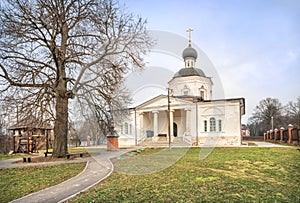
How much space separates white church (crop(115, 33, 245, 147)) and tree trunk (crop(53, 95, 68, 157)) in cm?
1060

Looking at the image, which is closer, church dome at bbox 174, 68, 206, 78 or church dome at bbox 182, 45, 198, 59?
church dome at bbox 174, 68, 206, 78

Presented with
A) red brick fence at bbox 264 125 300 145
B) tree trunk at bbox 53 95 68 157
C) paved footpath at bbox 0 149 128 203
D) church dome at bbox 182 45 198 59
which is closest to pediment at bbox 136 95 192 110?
church dome at bbox 182 45 198 59

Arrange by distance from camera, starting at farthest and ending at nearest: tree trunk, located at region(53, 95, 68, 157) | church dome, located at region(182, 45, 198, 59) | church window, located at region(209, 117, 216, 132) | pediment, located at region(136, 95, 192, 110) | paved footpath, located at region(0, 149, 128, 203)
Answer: church dome, located at region(182, 45, 198, 59)
pediment, located at region(136, 95, 192, 110)
church window, located at region(209, 117, 216, 132)
tree trunk, located at region(53, 95, 68, 157)
paved footpath, located at region(0, 149, 128, 203)

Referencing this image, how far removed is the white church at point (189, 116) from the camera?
93.8 ft

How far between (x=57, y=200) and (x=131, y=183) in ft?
7.85

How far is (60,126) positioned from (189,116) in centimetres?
1832

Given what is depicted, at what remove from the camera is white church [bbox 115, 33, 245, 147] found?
28.6 meters

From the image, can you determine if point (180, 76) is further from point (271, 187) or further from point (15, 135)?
point (271, 187)

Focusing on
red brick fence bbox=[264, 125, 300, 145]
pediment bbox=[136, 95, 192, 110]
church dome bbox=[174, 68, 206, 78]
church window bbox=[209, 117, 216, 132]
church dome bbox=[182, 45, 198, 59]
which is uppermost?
church dome bbox=[182, 45, 198, 59]

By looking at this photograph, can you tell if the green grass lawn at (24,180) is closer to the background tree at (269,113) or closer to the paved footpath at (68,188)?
the paved footpath at (68,188)

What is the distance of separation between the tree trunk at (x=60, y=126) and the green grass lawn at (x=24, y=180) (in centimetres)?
371

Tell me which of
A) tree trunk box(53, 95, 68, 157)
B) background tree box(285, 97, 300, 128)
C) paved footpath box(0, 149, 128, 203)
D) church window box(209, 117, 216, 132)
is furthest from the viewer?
background tree box(285, 97, 300, 128)

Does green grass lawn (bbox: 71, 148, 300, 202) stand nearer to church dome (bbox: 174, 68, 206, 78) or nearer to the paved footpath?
the paved footpath

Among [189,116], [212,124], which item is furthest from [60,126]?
[212,124]
